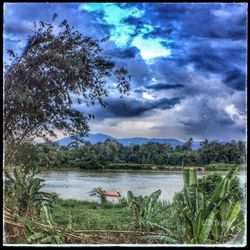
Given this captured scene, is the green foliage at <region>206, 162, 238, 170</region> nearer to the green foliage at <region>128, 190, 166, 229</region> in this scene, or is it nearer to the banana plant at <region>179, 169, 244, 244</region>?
the banana plant at <region>179, 169, 244, 244</region>

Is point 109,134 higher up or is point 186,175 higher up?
point 109,134

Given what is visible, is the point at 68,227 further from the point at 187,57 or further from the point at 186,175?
the point at 187,57

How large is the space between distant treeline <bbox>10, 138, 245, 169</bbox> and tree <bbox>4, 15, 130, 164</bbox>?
0.48ft

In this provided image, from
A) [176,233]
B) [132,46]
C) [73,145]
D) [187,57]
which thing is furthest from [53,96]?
[176,233]

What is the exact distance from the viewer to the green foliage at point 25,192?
6469mm

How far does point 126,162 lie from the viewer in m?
6.47

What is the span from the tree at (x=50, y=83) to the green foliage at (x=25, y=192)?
22 cm

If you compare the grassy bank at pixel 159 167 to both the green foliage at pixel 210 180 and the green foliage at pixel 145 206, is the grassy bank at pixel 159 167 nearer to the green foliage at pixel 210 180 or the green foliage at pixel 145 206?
the green foliage at pixel 210 180

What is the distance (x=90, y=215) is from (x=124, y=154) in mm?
688

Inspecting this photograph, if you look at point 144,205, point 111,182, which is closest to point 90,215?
point 111,182

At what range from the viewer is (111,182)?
6383 millimetres

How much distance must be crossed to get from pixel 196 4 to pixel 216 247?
2.32 m

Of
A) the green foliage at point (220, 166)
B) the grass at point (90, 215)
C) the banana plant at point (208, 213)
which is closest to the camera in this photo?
the banana plant at point (208, 213)

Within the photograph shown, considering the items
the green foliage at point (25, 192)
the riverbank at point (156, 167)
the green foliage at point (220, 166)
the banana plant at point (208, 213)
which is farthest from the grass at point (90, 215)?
the green foliage at point (220, 166)
